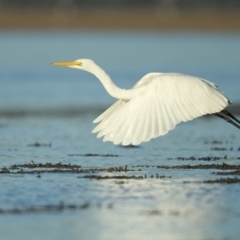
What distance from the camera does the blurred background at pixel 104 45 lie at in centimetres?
2953

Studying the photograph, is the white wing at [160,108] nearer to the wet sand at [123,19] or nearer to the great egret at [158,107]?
the great egret at [158,107]

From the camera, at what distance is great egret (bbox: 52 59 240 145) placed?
515 inches

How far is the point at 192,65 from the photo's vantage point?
40.1 m

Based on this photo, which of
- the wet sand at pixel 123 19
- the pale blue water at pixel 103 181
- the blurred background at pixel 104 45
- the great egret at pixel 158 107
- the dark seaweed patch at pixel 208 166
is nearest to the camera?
the pale blue water at pixel 103 181

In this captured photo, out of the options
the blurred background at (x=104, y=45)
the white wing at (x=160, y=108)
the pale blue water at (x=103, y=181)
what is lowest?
the pale blue water at (x=103, y=181)

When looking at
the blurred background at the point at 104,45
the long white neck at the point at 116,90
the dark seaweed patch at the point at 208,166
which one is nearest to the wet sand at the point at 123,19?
the blurred background at the point at 104,45

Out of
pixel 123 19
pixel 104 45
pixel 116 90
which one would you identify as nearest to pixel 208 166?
pixel 116 90

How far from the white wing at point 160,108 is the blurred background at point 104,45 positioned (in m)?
10.1

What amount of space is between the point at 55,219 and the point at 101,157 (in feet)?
16.6

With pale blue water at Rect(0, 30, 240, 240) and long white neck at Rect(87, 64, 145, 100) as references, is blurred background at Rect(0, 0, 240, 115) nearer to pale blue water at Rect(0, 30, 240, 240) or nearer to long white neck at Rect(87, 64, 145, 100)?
pale blue water at Rect(0, 30, 240, 240)

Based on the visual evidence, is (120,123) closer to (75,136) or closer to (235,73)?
(75,136)

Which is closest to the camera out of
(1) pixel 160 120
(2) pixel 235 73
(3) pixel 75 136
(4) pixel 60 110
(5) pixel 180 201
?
(5) pixel 180 201

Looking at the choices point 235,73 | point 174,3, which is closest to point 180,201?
point 235,73

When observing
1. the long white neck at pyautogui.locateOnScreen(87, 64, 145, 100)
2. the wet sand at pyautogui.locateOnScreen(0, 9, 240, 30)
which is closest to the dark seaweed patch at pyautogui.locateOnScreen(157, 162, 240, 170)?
the long white neck at pyautogui.locateOnScreen(87, 64, 145, 100)
